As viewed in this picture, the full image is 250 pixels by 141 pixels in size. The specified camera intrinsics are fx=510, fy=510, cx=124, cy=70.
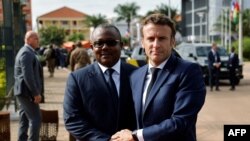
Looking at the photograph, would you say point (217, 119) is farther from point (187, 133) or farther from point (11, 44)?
point (187, 133)

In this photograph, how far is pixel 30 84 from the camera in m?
6.82

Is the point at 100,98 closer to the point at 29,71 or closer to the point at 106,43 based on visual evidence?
the point at 106,43

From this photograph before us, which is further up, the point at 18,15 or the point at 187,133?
the point at 18,15

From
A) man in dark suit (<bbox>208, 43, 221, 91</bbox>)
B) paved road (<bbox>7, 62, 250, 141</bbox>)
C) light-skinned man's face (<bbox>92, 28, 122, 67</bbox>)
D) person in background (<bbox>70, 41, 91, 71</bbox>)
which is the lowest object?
paved road (<bbox>7, 62, 250, 141</bbox>)

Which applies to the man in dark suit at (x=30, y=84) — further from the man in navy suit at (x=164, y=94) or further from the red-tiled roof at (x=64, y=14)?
the red-tiled roof at (x=64, y=14)

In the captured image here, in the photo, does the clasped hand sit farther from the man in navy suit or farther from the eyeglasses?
the eyeglasses

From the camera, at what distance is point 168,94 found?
288 centimetres

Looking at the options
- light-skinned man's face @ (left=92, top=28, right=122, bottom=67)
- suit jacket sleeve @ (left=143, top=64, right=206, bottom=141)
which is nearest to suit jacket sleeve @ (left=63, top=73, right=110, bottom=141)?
light-skinned man's face @ (left=92, top=28, right=122, bottom=67)

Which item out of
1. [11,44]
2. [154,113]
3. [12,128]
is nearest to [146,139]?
[154,113]

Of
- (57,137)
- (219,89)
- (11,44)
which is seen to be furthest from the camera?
(219,89)

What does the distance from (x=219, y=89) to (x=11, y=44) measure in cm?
812

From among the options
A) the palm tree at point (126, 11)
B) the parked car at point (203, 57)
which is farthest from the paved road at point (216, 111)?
the palm tree at point (126, 11)

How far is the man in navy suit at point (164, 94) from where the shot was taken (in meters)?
2.85

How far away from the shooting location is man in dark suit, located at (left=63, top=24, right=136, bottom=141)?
312cm
